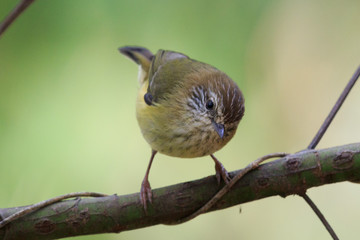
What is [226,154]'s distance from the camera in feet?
11.5

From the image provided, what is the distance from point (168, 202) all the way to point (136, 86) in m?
1.70

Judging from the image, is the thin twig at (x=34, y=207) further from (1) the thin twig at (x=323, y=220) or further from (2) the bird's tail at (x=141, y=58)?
(2) the bird's tail at (x=141, y=58)

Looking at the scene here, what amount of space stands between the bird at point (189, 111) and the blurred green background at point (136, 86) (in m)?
0.30

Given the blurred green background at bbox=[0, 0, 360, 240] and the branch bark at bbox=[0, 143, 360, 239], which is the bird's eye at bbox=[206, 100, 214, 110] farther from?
the blurred green background at bbox=[0, 0, 360, 240]

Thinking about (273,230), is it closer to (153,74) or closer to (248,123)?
(248,123)

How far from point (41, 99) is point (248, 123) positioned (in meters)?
1.55

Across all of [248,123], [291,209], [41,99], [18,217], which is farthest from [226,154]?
[18,217]

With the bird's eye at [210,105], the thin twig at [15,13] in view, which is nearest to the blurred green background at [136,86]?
the bird's eye at [210,105]

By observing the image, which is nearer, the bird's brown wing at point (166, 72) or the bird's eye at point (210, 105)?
the bird's eye at point (210, 105)

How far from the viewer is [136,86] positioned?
135 inches

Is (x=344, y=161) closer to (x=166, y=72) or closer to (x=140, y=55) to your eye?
(x=166, y=72)

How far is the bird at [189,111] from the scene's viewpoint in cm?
243

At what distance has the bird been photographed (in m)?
2.43

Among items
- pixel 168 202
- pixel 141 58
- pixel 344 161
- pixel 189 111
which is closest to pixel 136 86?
Answer: pixel 141 58
